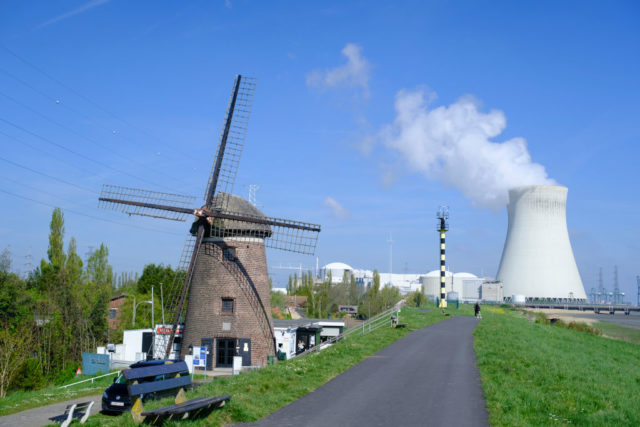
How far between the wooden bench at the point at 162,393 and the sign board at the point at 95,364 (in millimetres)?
20523

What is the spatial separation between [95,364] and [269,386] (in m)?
22.1

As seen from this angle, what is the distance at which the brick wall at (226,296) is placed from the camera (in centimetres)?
2600

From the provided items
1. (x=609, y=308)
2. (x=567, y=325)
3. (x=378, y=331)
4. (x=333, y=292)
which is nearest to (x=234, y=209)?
(x=378, y=331)

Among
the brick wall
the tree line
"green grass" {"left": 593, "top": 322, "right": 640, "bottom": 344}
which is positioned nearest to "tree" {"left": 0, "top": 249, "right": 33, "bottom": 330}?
the tree line

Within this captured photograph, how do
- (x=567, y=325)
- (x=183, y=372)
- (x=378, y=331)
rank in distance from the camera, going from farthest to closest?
(x=567, y=325)
(x=378, y=331)
(x=183, y=372)

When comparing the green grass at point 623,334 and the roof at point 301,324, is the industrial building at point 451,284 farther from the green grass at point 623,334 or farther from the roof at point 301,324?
the roof at point 301,324

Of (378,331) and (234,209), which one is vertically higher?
(234,209)

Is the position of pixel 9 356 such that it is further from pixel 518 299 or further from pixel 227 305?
pixel 518 299

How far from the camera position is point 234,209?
88.3 feet

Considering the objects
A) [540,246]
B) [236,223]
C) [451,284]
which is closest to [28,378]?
[236,223]

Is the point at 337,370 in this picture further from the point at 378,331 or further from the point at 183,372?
the point at 378,331

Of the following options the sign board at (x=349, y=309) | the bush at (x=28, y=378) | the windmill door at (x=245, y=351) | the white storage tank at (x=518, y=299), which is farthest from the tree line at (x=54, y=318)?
the white storage tank at (x=518, y=299)

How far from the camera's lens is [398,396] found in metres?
11.8

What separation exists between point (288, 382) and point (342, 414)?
2859 mm
